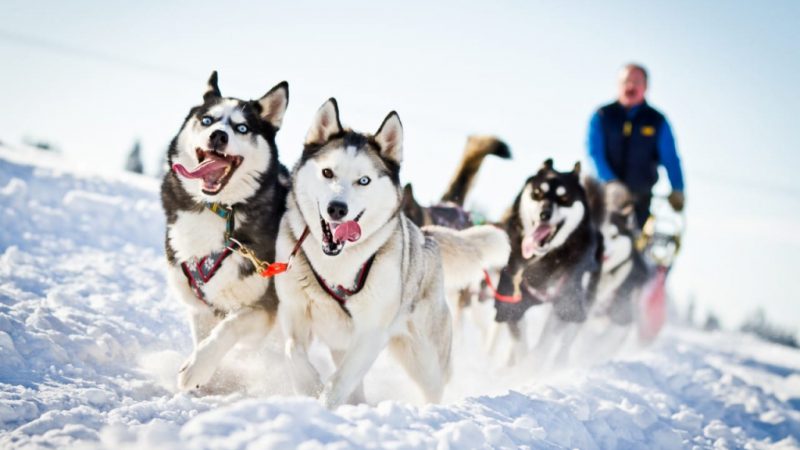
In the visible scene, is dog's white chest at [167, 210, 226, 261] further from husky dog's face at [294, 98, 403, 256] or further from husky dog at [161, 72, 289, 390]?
husky dog's face at [294, 98, 403, 256]

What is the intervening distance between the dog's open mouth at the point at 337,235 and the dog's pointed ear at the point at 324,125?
56cm

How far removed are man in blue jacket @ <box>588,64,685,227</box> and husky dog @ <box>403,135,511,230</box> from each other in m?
1.53

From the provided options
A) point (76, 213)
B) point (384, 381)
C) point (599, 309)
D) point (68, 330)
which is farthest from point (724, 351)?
point (76, 213)

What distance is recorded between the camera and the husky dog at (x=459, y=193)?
4887mm

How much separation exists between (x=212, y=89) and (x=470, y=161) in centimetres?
281

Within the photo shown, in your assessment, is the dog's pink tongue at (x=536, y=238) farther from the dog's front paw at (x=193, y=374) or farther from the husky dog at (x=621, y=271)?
the dog's front paw at (x=193, y=374)

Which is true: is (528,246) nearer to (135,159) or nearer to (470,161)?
(470,161)

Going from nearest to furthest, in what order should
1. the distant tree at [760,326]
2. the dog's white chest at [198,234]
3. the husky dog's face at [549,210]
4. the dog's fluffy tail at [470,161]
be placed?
the dog's white chest at [198,234] < the husky dog's face at [549,210] < the dog's fluffy tail at [470,161] < the distant tree at [760,326]

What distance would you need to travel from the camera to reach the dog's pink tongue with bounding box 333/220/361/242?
9.27 feet

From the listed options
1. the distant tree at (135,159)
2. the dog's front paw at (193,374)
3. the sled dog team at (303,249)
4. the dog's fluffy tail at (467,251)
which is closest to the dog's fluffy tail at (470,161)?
the dog's fluffy tail at (467,251)

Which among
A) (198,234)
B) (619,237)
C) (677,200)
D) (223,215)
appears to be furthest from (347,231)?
(677,200)

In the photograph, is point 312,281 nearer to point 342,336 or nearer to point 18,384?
point 342,336

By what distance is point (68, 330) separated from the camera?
354cm

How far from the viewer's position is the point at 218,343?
3035 millimetres
